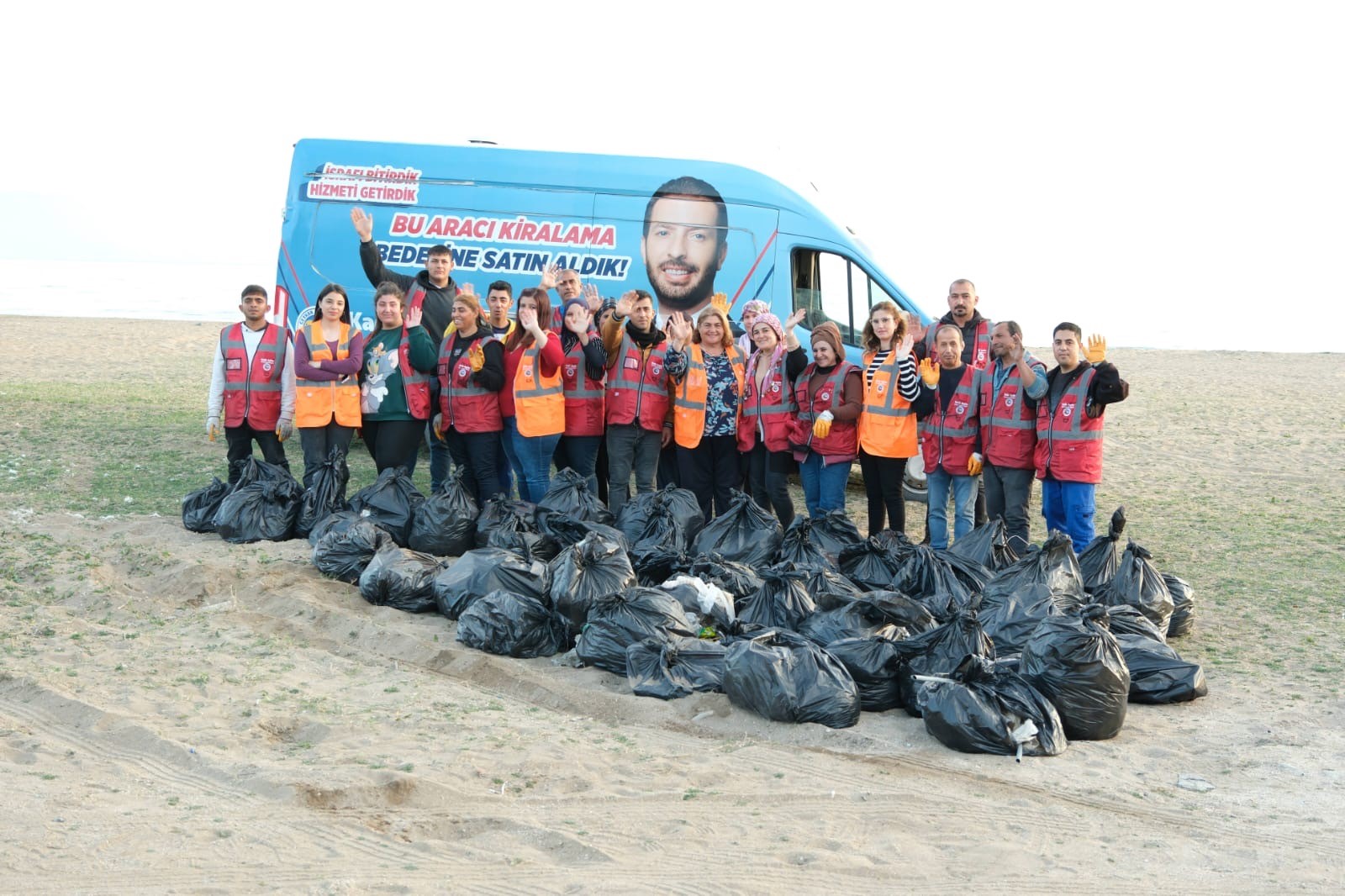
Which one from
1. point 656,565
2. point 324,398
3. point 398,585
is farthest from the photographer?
point 324,398

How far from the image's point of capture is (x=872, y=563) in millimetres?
6691

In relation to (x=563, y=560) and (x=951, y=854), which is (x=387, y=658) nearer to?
(x=563, y=560)

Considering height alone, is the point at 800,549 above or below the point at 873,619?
above

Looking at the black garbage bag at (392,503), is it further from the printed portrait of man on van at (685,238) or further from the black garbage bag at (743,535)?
the printed portrait of man on van at (685,238)

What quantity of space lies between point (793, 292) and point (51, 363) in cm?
1260

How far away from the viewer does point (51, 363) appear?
57.9 feet

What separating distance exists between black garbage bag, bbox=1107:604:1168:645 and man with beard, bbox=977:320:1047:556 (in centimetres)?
133

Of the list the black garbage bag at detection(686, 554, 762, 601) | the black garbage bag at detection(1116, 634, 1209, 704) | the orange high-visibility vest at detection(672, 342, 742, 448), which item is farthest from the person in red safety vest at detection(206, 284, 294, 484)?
the black garbage bag at detection(1116, 634, 1209, 704)

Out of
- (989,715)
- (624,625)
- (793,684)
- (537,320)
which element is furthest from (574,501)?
(989,715)

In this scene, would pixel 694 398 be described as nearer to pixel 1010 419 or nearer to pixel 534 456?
pixel 534 456

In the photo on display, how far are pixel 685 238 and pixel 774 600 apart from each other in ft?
14.9

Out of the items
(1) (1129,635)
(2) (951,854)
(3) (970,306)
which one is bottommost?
(2) (951,854)

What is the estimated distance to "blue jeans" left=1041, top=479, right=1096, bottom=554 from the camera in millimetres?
7188

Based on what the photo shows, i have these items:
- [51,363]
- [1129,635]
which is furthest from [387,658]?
[51,363]
